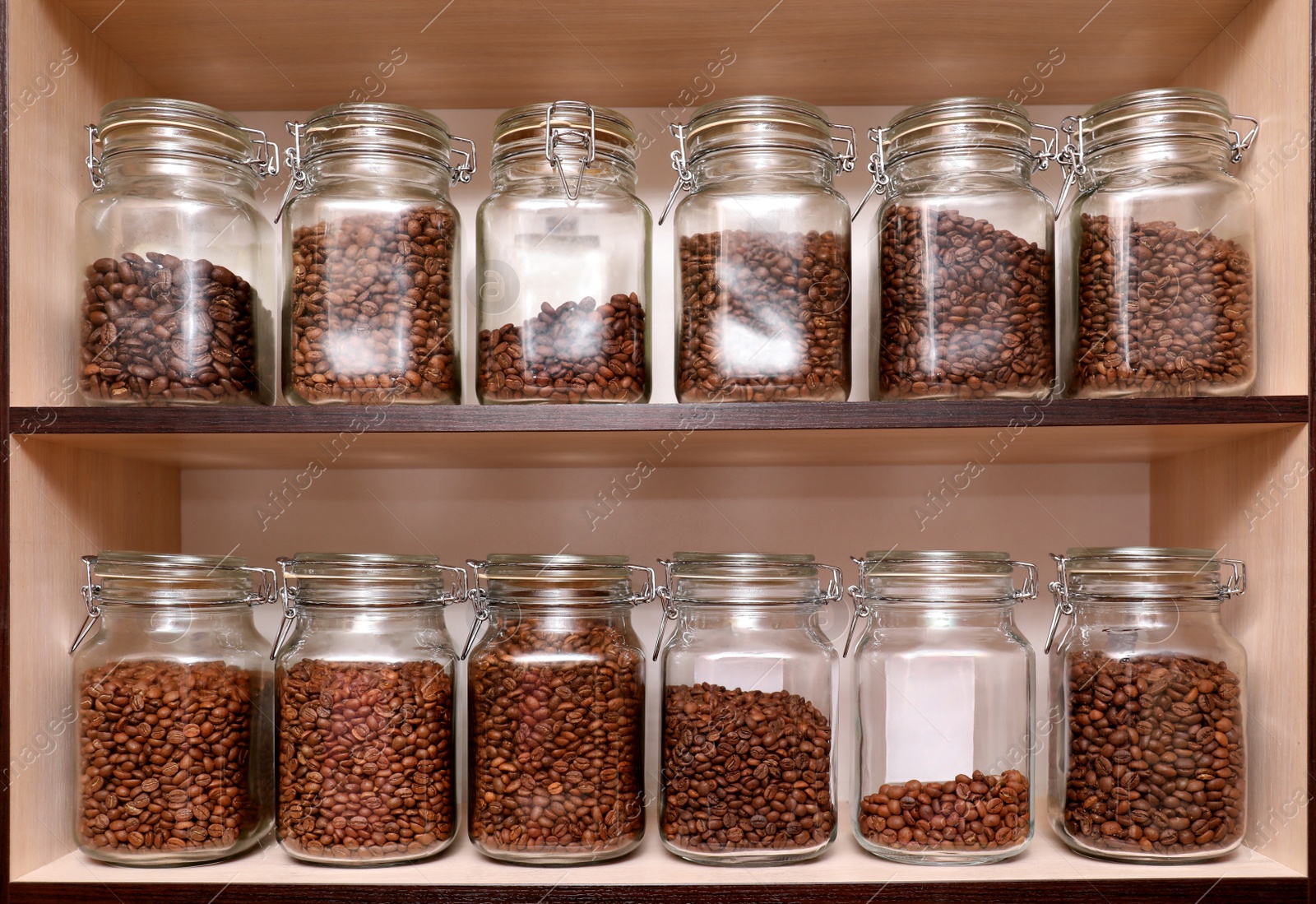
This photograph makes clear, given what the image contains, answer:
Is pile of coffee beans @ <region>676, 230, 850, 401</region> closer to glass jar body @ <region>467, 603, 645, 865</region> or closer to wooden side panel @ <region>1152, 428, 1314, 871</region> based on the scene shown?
glass jar body @ <region>467, 603, 645, 865</region>

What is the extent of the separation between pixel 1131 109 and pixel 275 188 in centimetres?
96

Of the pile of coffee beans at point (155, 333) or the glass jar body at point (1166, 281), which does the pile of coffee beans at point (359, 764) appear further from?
the glass jar body at point (1166, 281)

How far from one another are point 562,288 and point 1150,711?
674 millimetres

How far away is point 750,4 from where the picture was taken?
100 cm

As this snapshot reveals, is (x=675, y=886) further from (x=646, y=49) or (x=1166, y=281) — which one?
(x=646, y=49)

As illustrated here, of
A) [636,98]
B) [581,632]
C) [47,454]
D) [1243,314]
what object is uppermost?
[636,98]

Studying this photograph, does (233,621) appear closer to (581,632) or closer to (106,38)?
(581,632)

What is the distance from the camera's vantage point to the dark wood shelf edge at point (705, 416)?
2.90 ft

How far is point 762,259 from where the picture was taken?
3.08ft

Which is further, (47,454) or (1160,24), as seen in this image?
(1160,24)

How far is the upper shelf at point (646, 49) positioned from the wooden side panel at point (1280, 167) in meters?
0.06

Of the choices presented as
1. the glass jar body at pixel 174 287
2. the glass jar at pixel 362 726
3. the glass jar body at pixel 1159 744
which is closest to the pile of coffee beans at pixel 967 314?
the glass jar body at pixel 1159 744

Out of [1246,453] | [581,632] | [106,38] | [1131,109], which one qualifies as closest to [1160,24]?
[1131,109]

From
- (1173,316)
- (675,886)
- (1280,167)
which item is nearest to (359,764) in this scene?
(675,886)
